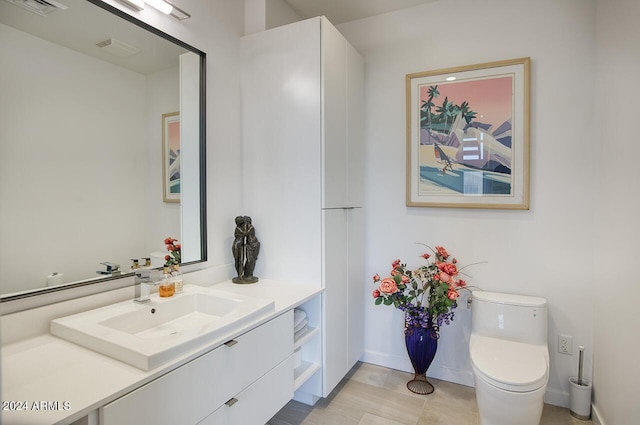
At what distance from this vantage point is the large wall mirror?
126cm

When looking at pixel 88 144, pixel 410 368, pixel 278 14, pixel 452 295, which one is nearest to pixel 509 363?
pixel 452 295

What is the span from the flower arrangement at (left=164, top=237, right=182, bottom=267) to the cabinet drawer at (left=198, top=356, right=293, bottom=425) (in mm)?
746

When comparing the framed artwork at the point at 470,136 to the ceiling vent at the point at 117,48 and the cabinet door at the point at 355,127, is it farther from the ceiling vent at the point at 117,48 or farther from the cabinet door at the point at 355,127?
the ceiling vent at the point at 117,48

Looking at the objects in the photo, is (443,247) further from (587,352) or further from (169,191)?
(169,191)

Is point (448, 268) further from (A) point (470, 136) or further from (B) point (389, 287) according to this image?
(A) point (470, 136)

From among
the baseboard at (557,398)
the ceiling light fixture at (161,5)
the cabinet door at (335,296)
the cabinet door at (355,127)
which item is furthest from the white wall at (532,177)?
the ceiling light fixture at (161,5)

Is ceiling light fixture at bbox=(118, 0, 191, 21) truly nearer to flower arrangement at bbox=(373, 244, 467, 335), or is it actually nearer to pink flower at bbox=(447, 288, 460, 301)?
flower arrangement at bbox=(373, 244, 467, 335)

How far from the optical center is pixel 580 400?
2066mm

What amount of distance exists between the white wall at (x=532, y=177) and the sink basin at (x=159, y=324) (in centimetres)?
140

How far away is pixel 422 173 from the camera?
253 centimetres

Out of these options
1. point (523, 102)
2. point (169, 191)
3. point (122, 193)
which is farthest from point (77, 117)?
point (523, 102)

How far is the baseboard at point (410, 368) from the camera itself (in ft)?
8.00

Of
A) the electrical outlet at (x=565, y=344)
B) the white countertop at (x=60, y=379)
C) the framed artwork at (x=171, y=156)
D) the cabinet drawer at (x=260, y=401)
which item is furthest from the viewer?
the electrical outlet at (x=565, y=344)

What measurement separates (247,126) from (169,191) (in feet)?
2.32
